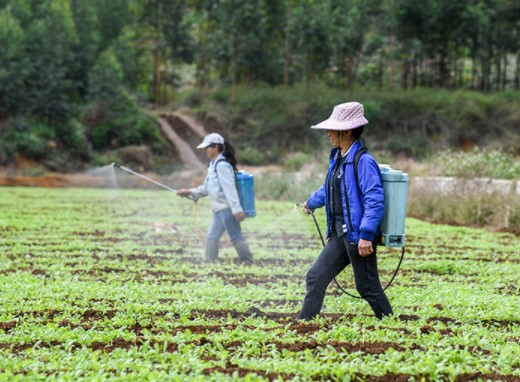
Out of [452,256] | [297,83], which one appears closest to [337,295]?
[452,256]

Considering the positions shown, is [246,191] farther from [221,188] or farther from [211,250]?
[211,250]

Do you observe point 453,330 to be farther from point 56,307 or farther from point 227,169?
point 227,169

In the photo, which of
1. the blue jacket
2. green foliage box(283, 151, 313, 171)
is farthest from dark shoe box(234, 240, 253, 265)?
green foliage box(283, 151, 313, 171)

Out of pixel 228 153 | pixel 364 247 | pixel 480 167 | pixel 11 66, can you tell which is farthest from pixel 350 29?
pixel 364 247

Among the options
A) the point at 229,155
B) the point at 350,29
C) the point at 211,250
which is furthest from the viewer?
the point at 350,29

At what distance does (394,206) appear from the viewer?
5.94 metres

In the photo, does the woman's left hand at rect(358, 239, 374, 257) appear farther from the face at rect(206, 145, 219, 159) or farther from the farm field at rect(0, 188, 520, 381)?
the face at rect(206, 145, 219, 159)

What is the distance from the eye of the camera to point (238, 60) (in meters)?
50.0

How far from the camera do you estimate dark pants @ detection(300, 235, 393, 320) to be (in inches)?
241

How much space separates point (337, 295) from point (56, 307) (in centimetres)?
295

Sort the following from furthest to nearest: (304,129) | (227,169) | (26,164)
A: (304,129)
(26,164)
(227,169)

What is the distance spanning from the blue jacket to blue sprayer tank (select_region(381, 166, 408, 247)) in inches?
3.4

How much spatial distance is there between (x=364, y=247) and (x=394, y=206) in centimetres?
43

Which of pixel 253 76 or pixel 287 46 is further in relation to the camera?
pixel 253 76
